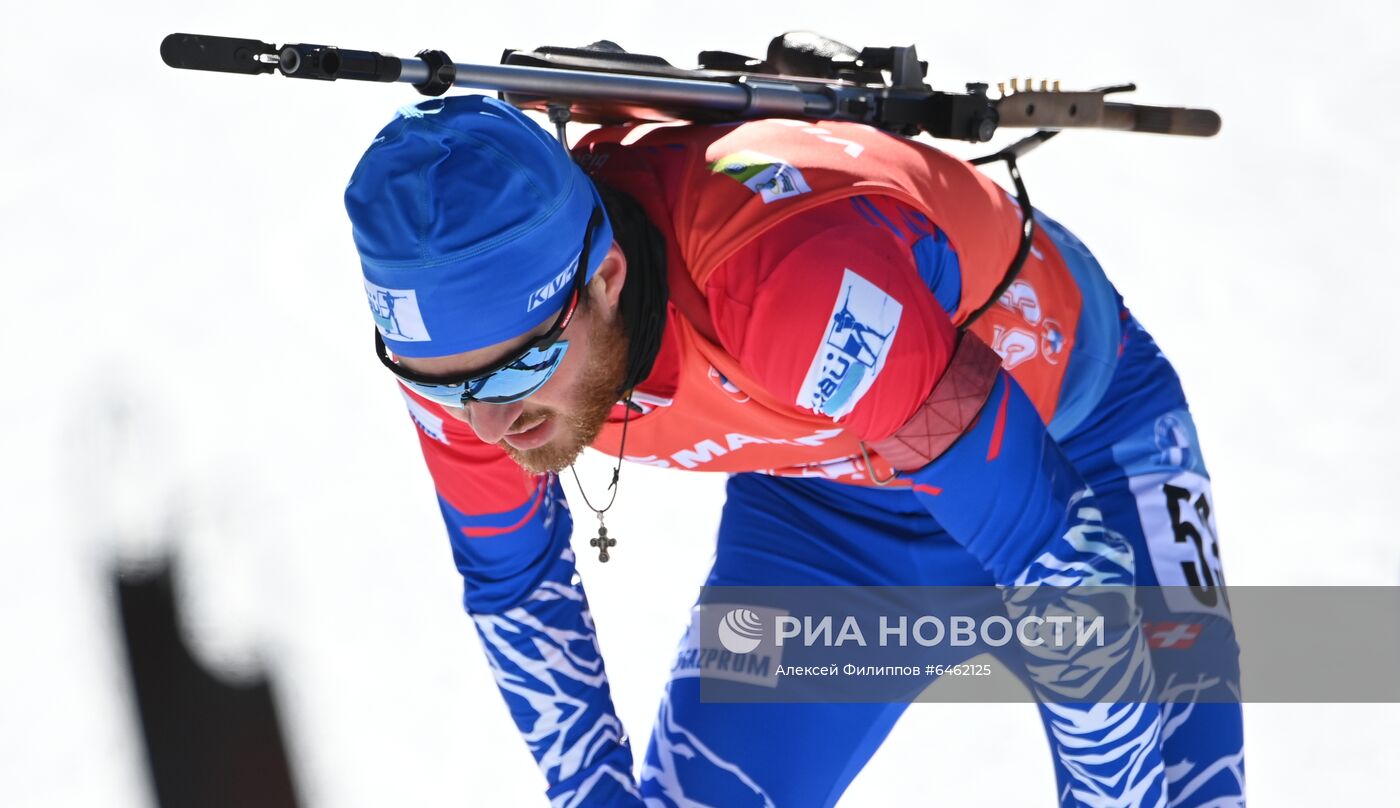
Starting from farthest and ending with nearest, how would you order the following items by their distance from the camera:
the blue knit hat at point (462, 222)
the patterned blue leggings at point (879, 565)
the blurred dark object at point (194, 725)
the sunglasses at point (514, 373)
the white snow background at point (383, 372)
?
1. the white snow background at point (383, 372)
2. the blurred dark object at point (194, 725)
3. the patterned blue leggings at point (879, 565)
4. the sunglasses at point (514, 373)
5. the blue knit hat at point (462, 222)

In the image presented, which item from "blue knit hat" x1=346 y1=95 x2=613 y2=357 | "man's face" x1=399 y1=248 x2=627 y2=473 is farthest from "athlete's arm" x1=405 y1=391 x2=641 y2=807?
"blue knit hat" x1=346 y1=95 x2=613 y2=357

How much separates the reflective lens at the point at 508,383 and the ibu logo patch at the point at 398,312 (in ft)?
0.25

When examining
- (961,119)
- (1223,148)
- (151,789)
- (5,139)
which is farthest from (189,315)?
(1223,148)

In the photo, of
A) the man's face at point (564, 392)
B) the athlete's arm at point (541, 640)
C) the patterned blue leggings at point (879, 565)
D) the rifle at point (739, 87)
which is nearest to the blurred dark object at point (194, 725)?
the athlete's arm at point (541, 640)

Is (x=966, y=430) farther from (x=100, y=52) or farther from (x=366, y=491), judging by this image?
(x=100, y=52)

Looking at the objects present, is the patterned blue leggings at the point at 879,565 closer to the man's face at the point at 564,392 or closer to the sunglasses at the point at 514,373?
the man's face at the point at 564,392

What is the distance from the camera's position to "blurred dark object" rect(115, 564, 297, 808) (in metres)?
2.72

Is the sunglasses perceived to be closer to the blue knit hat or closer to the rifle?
the blue knit hat

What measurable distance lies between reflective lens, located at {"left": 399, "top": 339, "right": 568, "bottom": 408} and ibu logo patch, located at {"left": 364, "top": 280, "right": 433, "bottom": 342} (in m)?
0.07

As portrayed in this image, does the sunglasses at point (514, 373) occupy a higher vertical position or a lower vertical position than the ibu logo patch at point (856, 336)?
lower

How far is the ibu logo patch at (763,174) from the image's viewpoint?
1.94 metres

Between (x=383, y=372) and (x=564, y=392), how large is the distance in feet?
5.09

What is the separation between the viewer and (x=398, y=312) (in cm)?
185

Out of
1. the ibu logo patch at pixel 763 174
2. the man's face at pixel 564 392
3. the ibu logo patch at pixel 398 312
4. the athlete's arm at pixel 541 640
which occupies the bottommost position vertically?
the athlete's arm at pixel 541 640
